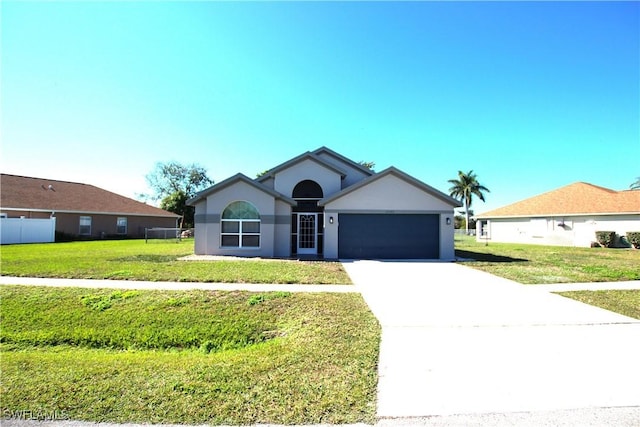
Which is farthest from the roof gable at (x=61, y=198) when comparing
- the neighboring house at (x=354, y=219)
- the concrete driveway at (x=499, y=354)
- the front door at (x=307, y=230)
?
the concrete driveway at (x=499, y=354)

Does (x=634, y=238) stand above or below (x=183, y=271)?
above

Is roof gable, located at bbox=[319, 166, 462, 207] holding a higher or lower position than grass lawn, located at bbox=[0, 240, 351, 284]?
higher

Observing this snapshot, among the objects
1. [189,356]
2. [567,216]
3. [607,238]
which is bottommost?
[189,356]

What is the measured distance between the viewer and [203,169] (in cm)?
5578

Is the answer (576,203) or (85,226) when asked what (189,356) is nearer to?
(85,226)

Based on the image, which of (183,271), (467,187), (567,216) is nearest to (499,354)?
(183,271)

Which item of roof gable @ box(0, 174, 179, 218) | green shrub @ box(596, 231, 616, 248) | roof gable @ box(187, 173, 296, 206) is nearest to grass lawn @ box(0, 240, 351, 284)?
roof gable @ box(187, 173, 296, 206)

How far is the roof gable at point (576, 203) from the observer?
2302cm

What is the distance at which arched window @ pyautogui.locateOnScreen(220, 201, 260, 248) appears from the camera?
1488 centimetres

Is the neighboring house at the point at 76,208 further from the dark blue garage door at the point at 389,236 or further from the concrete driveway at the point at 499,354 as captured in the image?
the concrete driveway at the point at 499,354

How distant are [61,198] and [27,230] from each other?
6.08 metres

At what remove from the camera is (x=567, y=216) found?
966 inches

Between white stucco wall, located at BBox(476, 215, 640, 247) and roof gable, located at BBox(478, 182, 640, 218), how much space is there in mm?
534

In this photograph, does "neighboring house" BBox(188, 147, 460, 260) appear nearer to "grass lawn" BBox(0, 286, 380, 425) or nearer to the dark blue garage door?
the dark blue garage door
